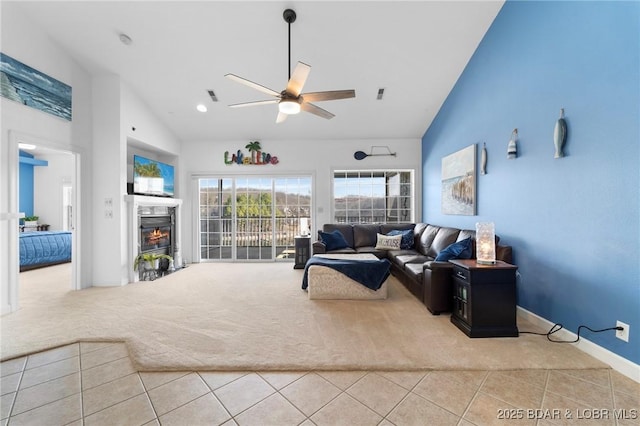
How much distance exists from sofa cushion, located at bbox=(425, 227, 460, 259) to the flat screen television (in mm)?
5068

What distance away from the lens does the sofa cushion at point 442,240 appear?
390cm

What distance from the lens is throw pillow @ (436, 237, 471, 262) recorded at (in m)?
3.07

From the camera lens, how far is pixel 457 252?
3088mm

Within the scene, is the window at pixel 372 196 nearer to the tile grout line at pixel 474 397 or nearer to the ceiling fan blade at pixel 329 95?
the ceiling fan blade at pixel 329 95

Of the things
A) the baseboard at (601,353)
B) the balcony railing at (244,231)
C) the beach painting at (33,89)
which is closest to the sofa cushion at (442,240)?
the baseboard at (601,353)

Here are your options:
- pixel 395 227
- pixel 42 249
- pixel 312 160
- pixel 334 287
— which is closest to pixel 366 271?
pixel 334 287

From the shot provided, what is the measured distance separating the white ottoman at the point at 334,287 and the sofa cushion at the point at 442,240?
1.25m

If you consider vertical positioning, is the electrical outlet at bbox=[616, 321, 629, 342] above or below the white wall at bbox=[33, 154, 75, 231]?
below

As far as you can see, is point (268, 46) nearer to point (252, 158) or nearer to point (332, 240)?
point (252, 158)

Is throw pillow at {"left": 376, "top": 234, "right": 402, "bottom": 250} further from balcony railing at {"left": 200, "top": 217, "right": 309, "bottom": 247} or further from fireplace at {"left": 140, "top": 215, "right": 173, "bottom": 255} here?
fireplace at {"left": 140, "top": 215, "right": 173, "bottom": 255}

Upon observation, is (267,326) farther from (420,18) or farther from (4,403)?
(420,18)

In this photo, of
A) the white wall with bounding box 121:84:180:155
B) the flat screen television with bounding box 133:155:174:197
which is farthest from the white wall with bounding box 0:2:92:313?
Answer: the flat screen television with bounding box 133:155:174:197

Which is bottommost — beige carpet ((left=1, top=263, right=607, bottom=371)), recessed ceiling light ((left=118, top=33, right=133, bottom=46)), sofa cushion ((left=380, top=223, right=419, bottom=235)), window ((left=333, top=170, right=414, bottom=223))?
beige carpet ((left=1, top=263, right=607, bottom=371))

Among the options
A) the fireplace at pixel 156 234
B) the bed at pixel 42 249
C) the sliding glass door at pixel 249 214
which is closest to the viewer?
the fireplace at pixel 156 234
